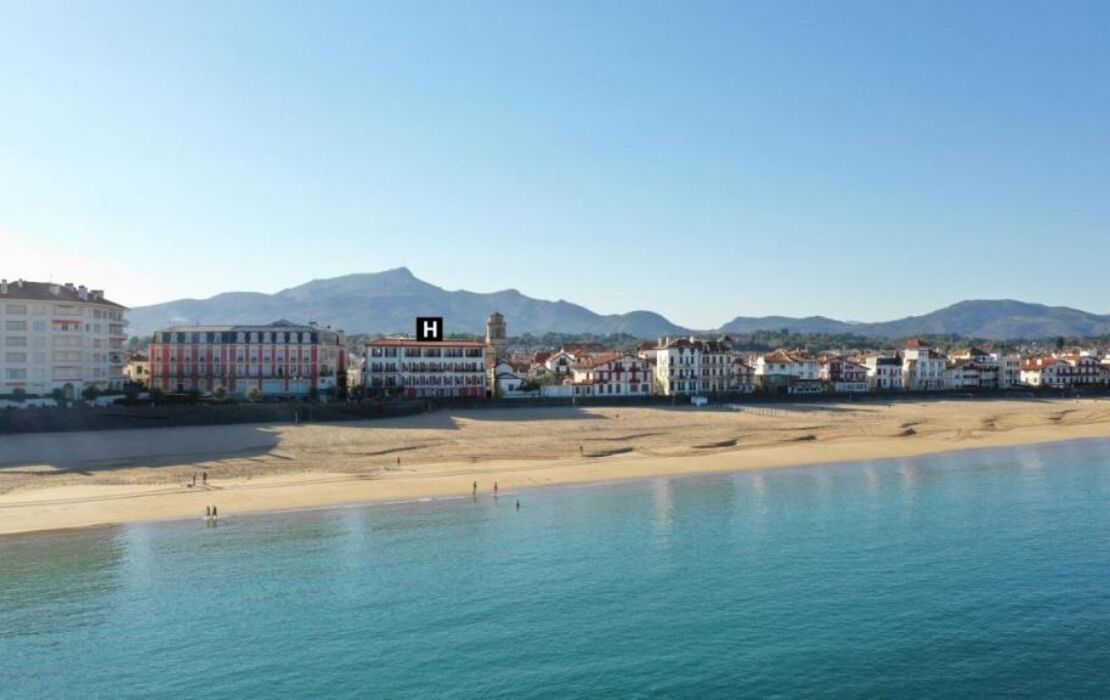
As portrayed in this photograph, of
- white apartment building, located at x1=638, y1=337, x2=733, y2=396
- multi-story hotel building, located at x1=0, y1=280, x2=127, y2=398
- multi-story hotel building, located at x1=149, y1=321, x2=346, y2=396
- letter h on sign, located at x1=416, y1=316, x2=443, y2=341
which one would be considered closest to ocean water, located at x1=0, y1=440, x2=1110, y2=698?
letter h on sign, located at x1=416, y1=316, x2=443, y2=341

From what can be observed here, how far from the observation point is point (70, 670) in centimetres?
2442

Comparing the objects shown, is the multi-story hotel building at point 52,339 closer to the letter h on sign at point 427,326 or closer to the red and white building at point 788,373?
the letter h on sign at point 427,326

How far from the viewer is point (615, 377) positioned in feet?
332

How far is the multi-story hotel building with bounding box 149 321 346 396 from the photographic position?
87750 millimetres

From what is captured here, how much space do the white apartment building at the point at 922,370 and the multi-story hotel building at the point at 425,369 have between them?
6870cm

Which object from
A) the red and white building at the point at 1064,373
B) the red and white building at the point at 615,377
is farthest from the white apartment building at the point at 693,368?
the red and white building at the point at 1064,373

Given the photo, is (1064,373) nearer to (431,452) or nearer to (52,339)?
(431,452)

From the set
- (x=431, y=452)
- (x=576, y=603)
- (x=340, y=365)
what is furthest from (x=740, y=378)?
(x=576, y=603)

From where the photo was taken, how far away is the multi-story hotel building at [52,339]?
244ft

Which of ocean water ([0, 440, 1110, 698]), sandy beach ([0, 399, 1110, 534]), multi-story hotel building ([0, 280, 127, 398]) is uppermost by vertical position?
multi-story hotel building ([0, 280, 127, 398])

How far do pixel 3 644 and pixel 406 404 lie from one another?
180 ft

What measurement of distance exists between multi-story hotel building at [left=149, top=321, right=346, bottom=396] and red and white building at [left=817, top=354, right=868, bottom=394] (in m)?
70.7

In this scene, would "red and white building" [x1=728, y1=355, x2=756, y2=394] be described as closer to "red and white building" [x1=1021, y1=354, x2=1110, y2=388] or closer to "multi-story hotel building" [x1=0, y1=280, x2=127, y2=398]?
"red and white building" [x1=1021, y1=354, x2=1110, y2=388]

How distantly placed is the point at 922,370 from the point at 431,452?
294 ft
